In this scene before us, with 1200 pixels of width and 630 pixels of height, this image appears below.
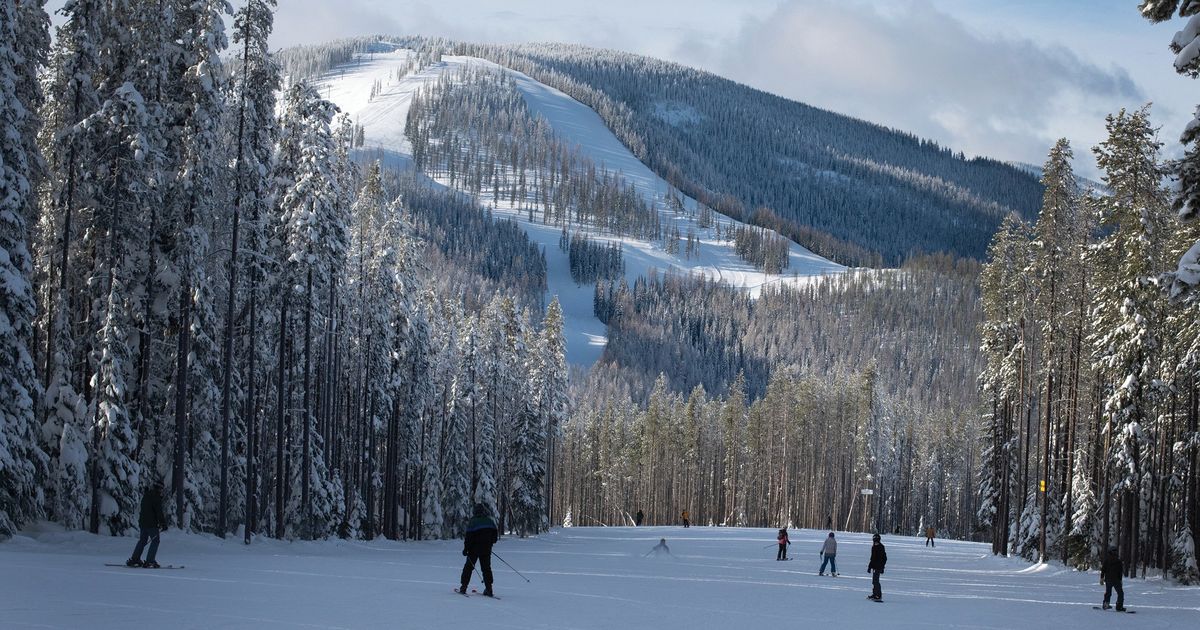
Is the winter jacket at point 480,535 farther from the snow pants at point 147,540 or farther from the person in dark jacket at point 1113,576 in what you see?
the person in dark jacket at point 1113,576

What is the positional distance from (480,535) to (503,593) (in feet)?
9.32

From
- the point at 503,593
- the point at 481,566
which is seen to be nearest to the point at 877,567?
the point at 503,593

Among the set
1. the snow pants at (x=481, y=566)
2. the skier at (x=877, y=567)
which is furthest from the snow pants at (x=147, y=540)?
the skier at (x=877, y=567)

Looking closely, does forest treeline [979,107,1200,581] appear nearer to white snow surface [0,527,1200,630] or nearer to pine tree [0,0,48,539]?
white snow surface [0,527,1200,630]

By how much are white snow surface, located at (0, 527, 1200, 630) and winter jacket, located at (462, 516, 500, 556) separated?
97 cm

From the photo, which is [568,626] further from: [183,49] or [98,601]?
[183,49]

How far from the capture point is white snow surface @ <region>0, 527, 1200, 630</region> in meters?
16.6

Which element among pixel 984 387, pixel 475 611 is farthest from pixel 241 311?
pixel 984 387

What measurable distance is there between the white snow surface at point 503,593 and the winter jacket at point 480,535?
0.97 metres

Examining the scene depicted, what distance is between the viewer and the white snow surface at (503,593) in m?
16.6

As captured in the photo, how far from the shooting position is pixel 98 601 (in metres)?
16.4

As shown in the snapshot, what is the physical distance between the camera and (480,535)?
20359mm

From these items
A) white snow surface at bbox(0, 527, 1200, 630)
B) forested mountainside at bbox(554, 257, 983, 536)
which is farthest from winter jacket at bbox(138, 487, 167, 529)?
forested mountainside at bbox(554, 257, 983, 536)

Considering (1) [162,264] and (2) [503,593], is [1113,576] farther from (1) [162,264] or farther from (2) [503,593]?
(1) [162,264]
